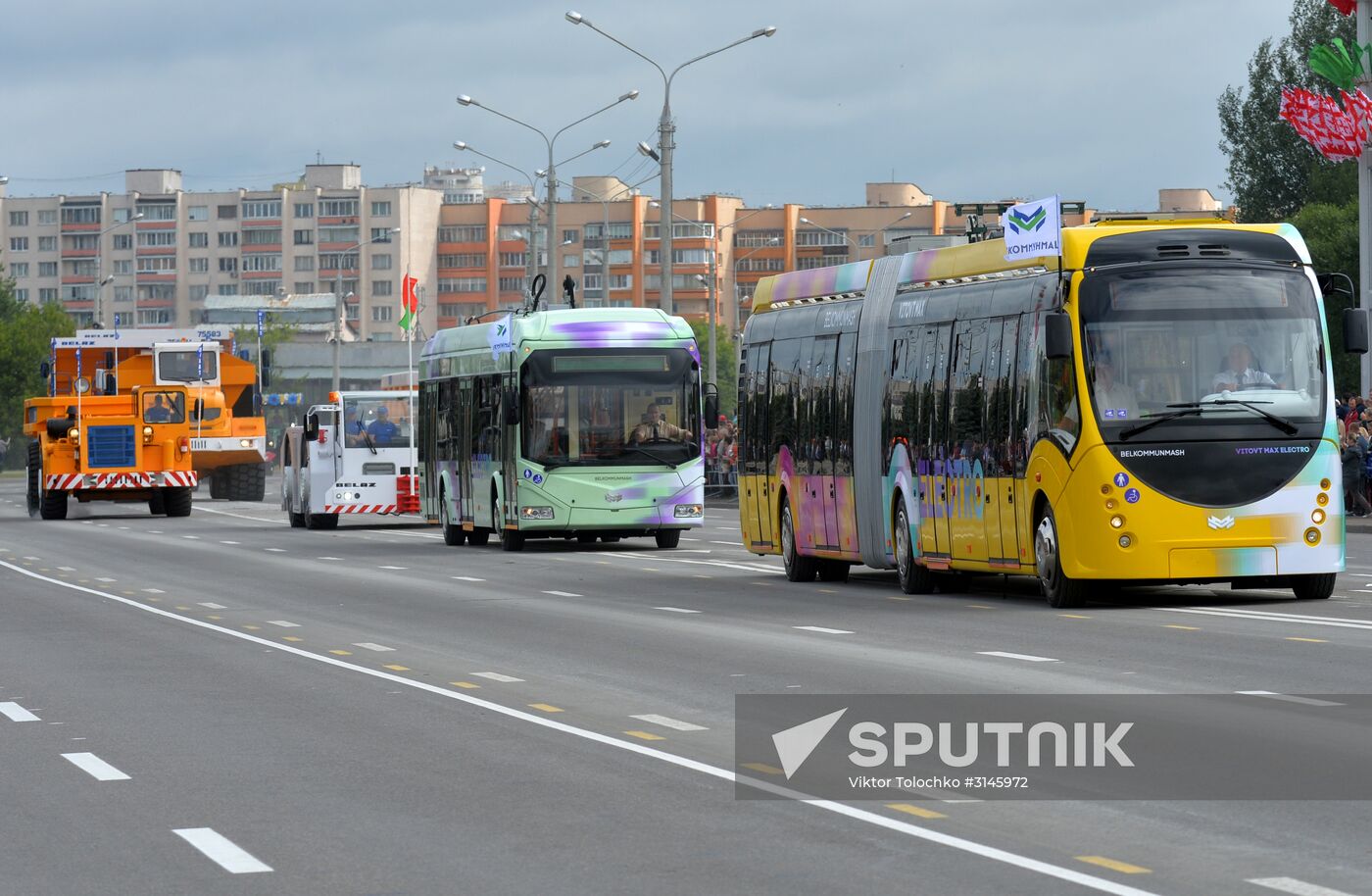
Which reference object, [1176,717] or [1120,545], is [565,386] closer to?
[1120,545]

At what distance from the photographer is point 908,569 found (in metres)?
23.0

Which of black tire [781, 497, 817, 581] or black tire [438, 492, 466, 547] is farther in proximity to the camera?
black tire [438, 492, 466, 547]

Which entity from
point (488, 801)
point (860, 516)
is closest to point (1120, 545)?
point (860, 516)

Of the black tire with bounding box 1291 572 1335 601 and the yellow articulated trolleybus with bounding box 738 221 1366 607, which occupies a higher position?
the yellow articulated trolleybus with bounding box 738 221 1366 607

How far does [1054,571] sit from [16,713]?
8957 millimetres

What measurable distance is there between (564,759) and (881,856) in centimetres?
303

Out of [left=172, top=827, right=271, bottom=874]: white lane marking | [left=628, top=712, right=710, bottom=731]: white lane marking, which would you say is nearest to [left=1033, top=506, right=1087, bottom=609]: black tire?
[left=628, top=712, right=710, bottom=731]: white lane marking

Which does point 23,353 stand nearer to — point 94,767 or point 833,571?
point 833,571

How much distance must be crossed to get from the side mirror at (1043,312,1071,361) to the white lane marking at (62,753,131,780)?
9.64 metres

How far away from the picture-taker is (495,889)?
7.93 metres

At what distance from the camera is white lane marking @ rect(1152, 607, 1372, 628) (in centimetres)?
1754

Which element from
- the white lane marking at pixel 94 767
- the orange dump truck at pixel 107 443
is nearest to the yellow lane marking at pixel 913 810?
the white lane marking at pixel 94 767

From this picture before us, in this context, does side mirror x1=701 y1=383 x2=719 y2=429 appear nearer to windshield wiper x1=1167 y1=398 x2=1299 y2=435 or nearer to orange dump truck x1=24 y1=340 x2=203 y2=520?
windshield wiper x1=1167 y1=398 x2=1299 y2=435

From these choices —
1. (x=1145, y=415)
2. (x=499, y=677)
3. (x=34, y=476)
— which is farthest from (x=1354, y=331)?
(x=34, y=476)
